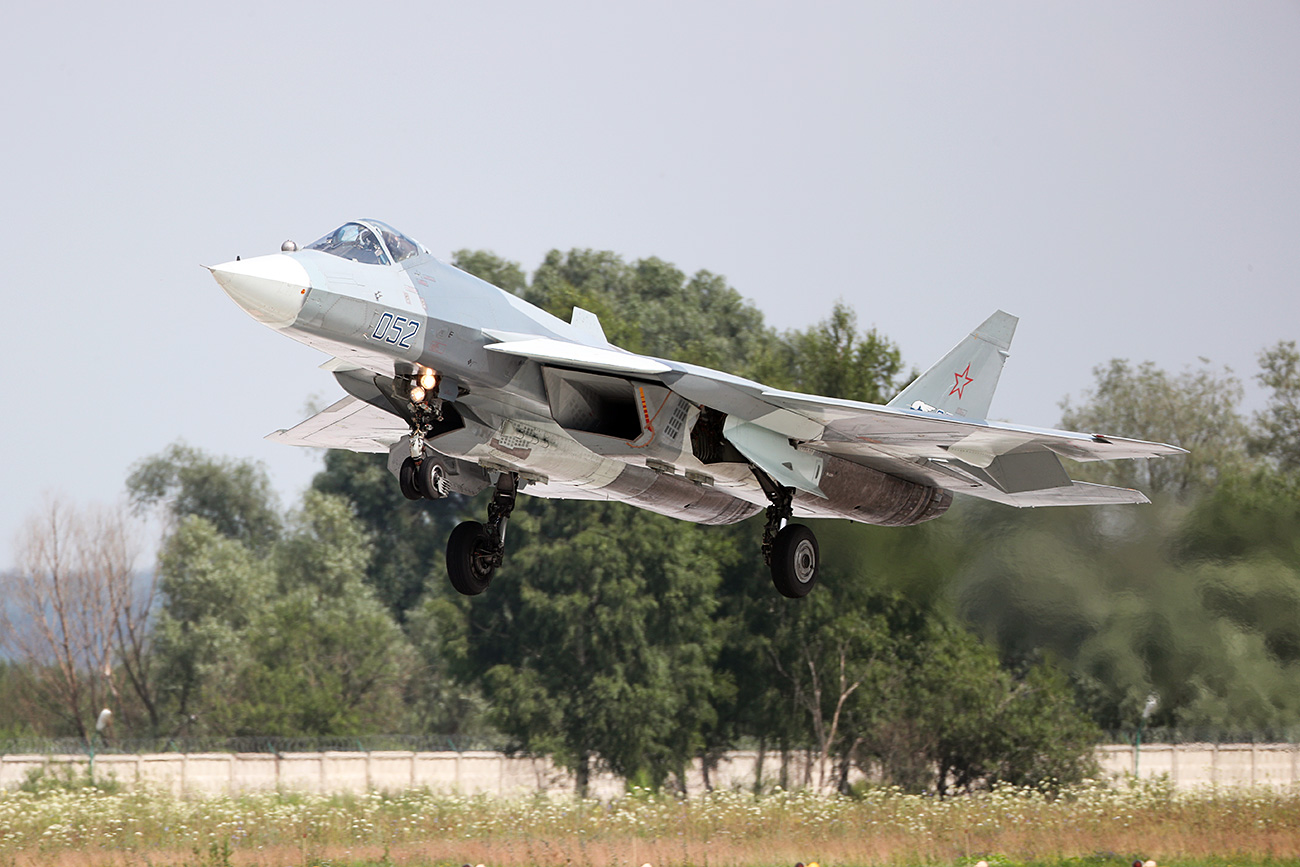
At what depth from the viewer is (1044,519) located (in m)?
18.5

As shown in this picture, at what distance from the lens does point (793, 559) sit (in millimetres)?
13680

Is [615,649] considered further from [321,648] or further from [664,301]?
[664,301]

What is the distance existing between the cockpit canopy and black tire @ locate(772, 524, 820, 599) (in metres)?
4.91

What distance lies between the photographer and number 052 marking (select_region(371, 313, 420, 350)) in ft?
37.2

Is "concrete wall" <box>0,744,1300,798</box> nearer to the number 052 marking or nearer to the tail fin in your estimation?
the tail fin

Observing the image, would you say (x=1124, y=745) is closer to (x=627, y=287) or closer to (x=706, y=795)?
(x=706, y=795)

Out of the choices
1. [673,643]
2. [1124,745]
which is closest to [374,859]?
[1124,745]

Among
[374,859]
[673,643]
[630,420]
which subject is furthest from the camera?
[673,643]

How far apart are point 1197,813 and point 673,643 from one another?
55.4ft

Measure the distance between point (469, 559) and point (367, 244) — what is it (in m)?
3.68

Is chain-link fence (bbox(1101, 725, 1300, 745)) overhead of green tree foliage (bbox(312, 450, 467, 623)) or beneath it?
beneath

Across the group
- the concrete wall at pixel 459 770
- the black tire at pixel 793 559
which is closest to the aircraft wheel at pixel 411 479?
the black tire at pixel 793 559

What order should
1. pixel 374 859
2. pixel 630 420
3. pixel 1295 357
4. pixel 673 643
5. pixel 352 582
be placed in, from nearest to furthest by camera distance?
pixel 630 420 → pixel 374 859 → pixel 673 643 → pixel 1295 357 → pixel 352 582

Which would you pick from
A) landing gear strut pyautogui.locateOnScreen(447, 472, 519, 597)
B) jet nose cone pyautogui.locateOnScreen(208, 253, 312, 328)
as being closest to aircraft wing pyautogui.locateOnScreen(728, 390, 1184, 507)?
landing gear strut pyautogui.locateOnScreen(447, 472, 519, 597)
